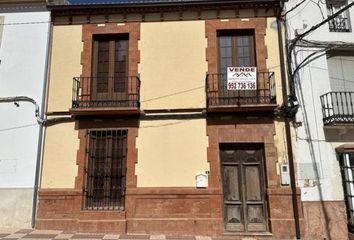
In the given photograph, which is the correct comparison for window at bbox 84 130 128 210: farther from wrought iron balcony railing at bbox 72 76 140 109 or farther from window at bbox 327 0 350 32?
window at bbox 327 0 350 32

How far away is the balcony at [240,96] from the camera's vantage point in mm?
8648

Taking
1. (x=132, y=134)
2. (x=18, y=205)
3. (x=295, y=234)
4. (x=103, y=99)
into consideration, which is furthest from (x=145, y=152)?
(x=295, y=234)

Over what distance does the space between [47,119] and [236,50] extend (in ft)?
18.8

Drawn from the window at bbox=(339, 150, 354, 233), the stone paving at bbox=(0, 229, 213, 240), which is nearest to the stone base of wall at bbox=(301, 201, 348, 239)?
the window at bbox=(339, 150, 354, 233)

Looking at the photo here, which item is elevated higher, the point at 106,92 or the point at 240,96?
the point at 106,92

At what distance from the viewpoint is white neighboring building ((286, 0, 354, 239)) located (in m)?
8.34

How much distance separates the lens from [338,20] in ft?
32.0

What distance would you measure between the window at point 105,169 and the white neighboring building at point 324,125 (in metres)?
4.67

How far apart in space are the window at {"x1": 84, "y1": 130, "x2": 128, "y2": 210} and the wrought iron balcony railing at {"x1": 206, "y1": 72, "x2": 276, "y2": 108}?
261cm

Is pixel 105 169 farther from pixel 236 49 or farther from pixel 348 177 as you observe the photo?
pixel 348 177

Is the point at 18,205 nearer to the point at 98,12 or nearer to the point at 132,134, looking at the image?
the point at 132,134

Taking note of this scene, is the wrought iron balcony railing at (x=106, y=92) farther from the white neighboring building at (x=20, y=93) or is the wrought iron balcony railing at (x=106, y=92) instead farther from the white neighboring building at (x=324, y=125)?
the white neighboring building at (x=324, y=125)

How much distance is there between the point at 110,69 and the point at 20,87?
2.60 meters

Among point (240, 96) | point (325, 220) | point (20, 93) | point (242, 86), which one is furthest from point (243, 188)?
point (20, 93)
